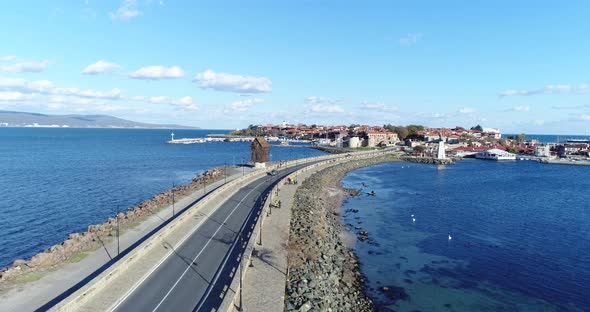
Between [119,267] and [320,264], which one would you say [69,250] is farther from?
[320,264]

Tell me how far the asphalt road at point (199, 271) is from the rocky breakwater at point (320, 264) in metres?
4.31

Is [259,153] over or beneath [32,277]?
over

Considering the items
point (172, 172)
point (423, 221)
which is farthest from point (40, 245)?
point (172, 172)

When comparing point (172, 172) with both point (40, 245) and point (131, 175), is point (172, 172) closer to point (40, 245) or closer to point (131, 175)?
point (131, 175)

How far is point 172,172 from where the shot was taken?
10225cm

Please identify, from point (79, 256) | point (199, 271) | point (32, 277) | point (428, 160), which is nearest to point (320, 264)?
point (199, 271)

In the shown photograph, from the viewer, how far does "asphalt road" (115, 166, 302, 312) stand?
929 inches

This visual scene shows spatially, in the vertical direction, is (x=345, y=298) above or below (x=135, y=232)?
below

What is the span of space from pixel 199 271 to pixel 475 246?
103 ft

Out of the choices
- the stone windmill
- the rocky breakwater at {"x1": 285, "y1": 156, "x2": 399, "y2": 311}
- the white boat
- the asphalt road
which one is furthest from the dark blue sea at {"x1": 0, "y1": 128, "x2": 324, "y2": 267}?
the white boat

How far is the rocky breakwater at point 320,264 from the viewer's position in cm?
2672

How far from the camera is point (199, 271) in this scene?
2830 cm

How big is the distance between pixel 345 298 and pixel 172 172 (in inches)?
3172

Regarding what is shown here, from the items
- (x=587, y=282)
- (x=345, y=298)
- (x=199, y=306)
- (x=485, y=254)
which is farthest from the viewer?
(x=485, y=254)
